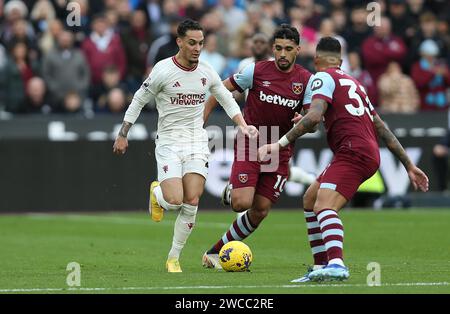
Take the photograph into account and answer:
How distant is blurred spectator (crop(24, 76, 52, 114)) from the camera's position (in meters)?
22.5

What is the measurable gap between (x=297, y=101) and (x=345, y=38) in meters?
Result: 13.2

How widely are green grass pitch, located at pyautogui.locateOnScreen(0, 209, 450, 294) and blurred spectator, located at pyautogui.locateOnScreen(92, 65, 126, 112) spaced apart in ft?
8.42

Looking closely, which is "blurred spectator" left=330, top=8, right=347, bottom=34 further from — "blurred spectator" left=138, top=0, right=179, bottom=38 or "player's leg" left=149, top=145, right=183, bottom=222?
"player's leg" left=149, top=145, right=183, bottom=222

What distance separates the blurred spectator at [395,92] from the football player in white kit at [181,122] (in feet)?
40.2

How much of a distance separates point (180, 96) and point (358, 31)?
1368 cm

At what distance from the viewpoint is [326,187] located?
1111cm

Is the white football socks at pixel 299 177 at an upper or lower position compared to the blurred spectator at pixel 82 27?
lower

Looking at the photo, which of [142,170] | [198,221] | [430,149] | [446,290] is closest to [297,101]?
[446,290]

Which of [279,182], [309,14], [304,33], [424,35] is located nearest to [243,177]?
[279,182]

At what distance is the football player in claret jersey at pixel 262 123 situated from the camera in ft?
42.3

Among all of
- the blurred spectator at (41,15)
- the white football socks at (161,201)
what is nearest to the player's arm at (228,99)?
the white football socks at (161,201)

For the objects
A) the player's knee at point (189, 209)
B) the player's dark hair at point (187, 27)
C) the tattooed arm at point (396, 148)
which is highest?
the player's dark hair at point (187, 27)

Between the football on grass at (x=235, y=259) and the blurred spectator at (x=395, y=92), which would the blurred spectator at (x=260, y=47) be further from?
the blurred spectator at (x=395, y=92)

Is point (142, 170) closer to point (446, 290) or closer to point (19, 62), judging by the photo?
point (19, 62)
